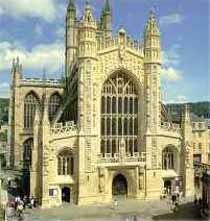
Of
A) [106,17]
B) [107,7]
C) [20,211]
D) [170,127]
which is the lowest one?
[20,211]

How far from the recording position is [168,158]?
39.9m

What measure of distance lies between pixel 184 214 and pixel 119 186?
7706mm

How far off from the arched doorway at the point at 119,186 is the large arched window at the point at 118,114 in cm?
221

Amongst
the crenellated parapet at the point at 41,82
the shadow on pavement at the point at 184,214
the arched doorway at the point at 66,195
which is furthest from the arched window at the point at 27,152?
the shadow on pavement at the point at 184,214

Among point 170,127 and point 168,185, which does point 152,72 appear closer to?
point 170,127

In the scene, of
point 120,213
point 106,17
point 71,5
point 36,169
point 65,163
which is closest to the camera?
point 120,213

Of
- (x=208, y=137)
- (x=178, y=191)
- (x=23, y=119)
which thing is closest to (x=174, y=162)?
(x=178, y=191)

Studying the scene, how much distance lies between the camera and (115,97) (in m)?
38.5

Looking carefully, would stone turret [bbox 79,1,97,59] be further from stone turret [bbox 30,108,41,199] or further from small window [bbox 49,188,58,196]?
small window [bbox 49,188,58,196]

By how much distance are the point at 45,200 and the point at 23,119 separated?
18.3 m

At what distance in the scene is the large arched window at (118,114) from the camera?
1503 inches

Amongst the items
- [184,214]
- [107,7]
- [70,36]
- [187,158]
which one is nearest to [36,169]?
[184,214]

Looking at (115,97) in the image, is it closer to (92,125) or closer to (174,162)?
(92,125)

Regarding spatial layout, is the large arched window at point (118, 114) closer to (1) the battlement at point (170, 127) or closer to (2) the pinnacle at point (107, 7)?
(1) the battlement at point (170, 127)
